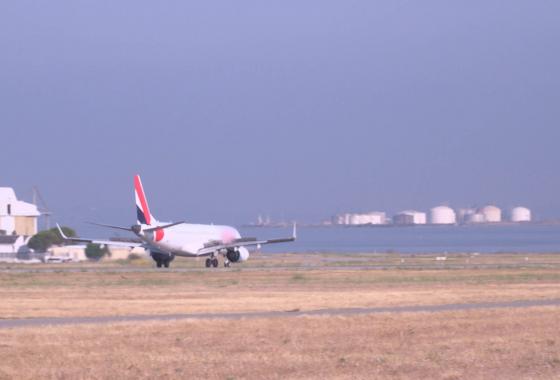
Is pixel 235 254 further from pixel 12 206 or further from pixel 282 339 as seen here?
pixel 282 339

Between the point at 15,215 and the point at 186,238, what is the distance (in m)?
40.4

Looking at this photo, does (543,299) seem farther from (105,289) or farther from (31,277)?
(31,277)

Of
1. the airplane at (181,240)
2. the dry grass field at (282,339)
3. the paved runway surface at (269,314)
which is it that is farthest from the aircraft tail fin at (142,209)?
the paved runway surface at (269,314)

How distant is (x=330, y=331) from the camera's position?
22.1 metres

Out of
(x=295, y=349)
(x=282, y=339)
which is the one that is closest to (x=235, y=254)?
(x=282, y=339)

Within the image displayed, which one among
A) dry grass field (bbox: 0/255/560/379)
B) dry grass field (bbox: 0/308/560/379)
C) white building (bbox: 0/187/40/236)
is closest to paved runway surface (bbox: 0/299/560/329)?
dry grass field (bbox: 0/255/560/379)

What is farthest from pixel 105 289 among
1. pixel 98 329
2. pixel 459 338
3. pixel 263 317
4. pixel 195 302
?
pixel 459 338

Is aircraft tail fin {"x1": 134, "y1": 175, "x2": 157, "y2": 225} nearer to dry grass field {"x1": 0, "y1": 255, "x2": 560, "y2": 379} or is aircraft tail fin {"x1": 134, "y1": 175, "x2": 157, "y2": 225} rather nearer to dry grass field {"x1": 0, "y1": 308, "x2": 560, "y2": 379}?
dry grass field {"x1": 0, "y1": 255, "x2": 560, "y2": 379}

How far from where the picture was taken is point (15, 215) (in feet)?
339

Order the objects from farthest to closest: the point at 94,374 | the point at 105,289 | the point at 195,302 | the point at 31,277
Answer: the point at 31,277
the point at 105,289
the point at 195,302
the point at 94,374

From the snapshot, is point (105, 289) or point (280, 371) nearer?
point (280, 371)

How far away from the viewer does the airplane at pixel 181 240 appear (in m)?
66.4

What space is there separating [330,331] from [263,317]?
155 inches

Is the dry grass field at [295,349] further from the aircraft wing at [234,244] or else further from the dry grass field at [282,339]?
the aircraft wing at [234,244]
